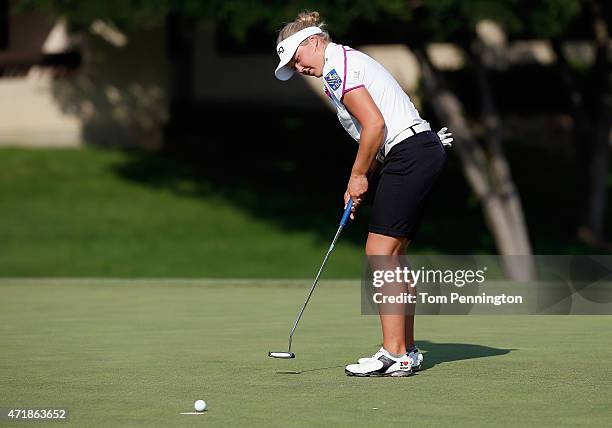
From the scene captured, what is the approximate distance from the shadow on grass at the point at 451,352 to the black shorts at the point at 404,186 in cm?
93

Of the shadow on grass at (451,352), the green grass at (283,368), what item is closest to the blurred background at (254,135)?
the green grass at (283,368)

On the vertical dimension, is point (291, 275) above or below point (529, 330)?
above

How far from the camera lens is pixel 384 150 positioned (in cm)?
787

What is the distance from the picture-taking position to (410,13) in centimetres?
2080

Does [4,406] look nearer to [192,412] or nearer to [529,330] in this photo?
[192,412]

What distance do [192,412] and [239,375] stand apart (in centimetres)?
134

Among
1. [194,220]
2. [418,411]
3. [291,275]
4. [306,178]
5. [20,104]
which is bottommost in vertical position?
[418,411]

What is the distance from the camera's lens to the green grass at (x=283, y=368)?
A: 20.9ft

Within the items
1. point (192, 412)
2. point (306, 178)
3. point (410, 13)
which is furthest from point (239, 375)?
point (306, 178)

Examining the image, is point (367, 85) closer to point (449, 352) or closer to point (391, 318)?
point (391, 318)

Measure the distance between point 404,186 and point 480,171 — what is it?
46.3 ft

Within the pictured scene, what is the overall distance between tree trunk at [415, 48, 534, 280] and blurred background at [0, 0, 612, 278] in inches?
1.2

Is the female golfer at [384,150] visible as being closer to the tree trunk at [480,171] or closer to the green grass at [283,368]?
the green grass at [283,368]

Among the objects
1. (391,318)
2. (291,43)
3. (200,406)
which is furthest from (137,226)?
(200,406)
